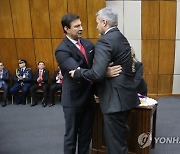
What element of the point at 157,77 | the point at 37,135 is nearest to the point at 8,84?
the point at 37,135

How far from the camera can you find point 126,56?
216 cm

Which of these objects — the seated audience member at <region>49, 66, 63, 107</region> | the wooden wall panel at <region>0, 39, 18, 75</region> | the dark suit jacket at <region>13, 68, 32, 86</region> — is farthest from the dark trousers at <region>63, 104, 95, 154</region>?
the wooden wall panel at <region>0, 39, 18, 75</region>

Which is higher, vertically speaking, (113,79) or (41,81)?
(113,79)

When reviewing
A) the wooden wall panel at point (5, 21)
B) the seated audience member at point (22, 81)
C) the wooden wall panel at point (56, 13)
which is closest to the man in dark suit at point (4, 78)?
the seated audience member at point (22, 81)

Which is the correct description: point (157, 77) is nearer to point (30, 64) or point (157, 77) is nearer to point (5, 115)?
point (30, 64)

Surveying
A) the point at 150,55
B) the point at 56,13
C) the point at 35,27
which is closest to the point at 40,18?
the point at 35,27

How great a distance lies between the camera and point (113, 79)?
7.09ft

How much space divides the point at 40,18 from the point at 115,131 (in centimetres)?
418

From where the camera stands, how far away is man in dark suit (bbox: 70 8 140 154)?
81.0 inches

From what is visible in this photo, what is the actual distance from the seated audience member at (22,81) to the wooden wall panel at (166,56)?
3165 millimetres

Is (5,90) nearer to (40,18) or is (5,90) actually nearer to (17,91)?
(17,91)

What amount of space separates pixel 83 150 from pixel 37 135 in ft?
4.69

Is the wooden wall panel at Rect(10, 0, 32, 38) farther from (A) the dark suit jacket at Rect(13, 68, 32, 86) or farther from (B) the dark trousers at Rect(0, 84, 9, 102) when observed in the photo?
(B) the dark trousers at Rect(0, 84, 9, 102)

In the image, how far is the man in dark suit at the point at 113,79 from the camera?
2059 millimetres
